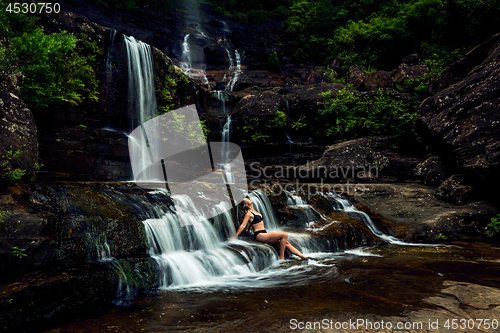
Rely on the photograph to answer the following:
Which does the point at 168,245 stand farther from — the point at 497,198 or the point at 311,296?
the point at 497,198

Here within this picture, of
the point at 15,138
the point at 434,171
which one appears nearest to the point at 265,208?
the point at 15,138

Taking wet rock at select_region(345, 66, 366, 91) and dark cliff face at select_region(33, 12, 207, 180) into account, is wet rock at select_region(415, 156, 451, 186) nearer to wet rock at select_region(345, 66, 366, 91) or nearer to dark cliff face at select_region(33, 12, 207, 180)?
wet rock at select_region(345, 66, 366, 91)

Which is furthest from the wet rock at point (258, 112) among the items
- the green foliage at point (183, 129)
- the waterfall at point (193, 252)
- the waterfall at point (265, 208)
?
the waterfall at point (193, 252)

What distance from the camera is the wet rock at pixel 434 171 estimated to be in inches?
440

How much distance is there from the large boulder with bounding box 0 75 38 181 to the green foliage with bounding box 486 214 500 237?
12562 mm

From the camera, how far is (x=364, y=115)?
54.2ft

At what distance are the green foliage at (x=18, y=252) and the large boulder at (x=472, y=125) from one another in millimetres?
11605

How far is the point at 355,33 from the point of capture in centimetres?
2452

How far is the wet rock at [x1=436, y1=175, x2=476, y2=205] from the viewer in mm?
9414

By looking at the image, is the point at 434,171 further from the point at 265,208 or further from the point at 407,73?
the point at 407,73

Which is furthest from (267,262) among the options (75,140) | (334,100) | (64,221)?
(334,100)

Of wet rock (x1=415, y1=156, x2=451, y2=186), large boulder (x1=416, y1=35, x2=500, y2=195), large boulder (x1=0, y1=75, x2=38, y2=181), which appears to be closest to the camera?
large boulder (x1=0, y1=75, x2=38, y2=181)

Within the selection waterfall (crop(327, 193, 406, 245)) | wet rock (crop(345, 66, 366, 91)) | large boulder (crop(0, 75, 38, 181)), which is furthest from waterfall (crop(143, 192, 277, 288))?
wet rock (crop(345, 66, 366, 91))

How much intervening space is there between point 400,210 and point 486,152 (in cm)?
315
